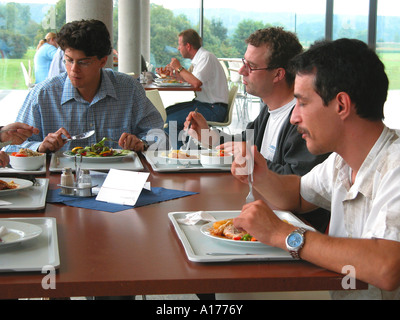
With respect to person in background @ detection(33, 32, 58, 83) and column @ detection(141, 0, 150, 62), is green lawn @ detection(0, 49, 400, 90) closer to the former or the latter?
column @ detection(141, 0, 150, 62)

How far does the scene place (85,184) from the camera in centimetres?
192

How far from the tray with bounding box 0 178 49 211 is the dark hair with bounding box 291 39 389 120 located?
0.95 metres

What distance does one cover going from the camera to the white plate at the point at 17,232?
1.29 m

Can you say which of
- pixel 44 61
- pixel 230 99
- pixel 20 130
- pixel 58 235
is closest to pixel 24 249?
pixel 58 235

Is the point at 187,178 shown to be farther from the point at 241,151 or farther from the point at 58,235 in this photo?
the point at 58,235

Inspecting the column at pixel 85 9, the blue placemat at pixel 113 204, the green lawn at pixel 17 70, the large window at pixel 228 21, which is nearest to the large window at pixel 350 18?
the large window at pixel 228 21

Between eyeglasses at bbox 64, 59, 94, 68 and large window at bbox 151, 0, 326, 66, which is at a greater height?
large window at bbox 151, 0, 326, 66

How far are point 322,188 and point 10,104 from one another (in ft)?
30.5

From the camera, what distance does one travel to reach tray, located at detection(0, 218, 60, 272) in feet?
3.89

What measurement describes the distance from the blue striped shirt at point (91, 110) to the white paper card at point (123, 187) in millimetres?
1016

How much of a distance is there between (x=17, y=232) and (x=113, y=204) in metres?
0.47

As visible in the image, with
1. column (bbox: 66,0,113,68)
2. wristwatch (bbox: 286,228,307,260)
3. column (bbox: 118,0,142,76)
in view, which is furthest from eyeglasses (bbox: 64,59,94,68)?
column (bbox: 118,0,142,76)

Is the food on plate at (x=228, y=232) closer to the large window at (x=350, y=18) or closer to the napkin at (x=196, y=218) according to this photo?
the napkin at (x=196, y=218)

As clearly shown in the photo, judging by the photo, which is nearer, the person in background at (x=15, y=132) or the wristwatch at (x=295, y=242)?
the wristwatch at (x=295, y=242)
